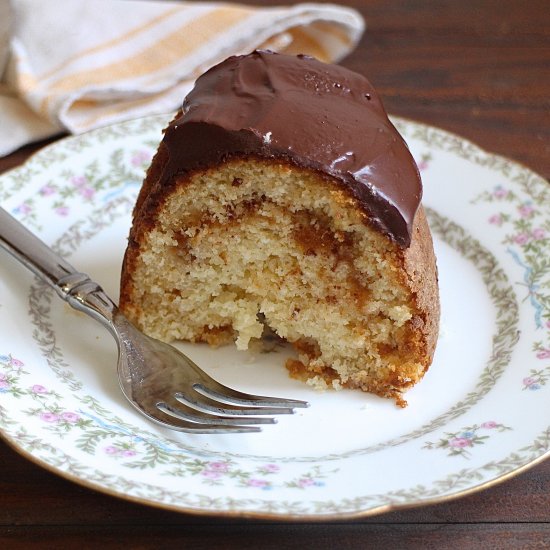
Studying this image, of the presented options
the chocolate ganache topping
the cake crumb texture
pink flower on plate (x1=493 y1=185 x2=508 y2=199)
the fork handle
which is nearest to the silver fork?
the fork handle

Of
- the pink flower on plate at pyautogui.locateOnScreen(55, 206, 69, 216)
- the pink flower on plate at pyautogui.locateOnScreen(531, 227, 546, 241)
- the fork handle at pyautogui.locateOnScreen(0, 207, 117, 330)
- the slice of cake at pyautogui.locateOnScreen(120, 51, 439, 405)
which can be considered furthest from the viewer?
the pink flower on plate at pyautogui.locateOnScreen(55, 206, 69, 216)

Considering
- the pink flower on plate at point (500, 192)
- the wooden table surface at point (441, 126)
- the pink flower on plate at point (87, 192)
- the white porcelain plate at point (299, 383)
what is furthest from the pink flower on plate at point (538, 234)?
the pink flower on plate at point (87, 192)

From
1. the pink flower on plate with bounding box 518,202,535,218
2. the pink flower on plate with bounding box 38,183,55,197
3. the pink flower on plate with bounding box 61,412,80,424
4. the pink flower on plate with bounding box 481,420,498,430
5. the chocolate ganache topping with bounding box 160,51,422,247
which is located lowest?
the pink flower on plate with bounding box 518,202,535,218

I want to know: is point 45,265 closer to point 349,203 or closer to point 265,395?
point 265,395

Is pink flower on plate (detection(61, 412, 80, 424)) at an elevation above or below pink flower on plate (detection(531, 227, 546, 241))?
above

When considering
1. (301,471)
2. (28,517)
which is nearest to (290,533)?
(301,471)

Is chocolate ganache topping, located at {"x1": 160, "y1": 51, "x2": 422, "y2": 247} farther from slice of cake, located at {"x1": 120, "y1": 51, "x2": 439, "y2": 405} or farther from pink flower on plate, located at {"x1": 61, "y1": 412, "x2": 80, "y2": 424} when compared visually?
pink flower on plate, located at {"x1": 61, "y1": 412, "x2": 80, "y2": 424}
